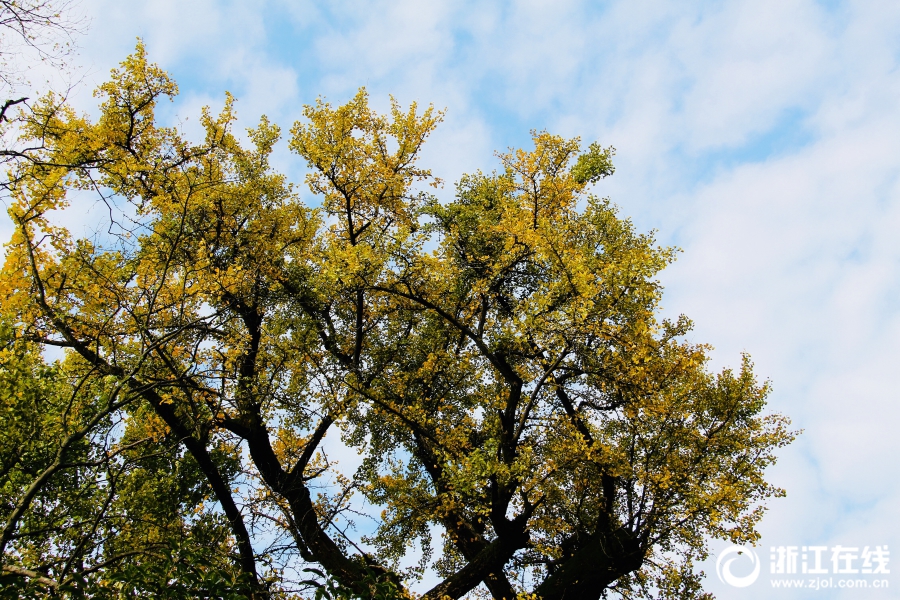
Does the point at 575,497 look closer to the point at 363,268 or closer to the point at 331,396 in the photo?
the point at 331,396

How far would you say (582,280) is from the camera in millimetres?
9898

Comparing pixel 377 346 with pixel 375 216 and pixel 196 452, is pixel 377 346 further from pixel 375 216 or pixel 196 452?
pixel 196 452

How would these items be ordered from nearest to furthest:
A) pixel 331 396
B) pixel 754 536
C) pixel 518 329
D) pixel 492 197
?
pixel 754 536, pixel 518 329, pixel 331 396, pixel 492 197

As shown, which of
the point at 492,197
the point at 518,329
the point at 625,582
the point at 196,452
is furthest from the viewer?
the point at 492,197

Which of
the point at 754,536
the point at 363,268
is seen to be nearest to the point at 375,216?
the point at 363,268

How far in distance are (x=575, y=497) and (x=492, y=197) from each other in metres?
7.28

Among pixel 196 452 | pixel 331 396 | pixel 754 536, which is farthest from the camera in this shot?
pixel 331 396

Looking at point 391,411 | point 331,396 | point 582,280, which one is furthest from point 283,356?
point 582,280

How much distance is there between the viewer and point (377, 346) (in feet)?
46.5

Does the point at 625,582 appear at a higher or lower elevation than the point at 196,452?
higher

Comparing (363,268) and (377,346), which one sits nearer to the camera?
(363,268)

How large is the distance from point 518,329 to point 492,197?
5.57 metres

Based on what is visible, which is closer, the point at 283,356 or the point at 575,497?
the point at 283,356

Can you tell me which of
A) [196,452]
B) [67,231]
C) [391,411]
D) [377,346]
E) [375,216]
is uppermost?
[375,216]
